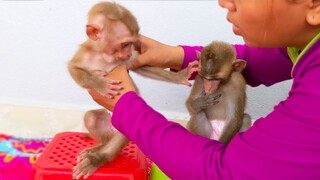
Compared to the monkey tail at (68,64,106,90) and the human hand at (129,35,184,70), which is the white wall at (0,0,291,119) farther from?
the monkey tail at (68,64,106,90)

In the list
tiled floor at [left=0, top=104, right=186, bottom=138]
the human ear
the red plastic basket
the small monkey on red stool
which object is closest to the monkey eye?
the small monkey on red stool

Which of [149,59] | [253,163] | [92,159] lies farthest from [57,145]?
[253,163]

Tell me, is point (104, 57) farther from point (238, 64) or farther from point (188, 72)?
point (238, 64)

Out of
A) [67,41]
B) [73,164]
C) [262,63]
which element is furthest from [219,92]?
[67,41]

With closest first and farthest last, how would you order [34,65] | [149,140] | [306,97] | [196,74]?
[306,97], [149,140], [196,74], [34,65]

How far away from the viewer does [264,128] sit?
0.80 meters

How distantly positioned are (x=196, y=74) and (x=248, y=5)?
0.47m

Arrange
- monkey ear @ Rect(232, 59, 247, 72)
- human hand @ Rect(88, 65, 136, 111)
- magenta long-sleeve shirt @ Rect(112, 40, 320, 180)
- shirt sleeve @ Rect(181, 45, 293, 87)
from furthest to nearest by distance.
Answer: shirt sleeve @ Rect(181, 45, 293, 87), monkey ear @ Rect(232, 59, 247, 72), human hand @ Rect(88, 65, 136, 111), magenta long-sleeve shirt @ Rect(112, 40, 320, 180)

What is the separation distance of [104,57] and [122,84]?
0.13 metres

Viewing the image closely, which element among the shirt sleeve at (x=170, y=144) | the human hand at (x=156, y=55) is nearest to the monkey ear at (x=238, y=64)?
the human hand at (x=156, y=55)

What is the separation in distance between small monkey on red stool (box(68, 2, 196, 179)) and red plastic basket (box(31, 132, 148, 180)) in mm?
26

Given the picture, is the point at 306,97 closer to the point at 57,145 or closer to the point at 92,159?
the point at 92,159

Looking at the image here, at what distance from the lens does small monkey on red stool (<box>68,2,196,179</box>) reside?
1.12 meters

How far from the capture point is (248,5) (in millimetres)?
786
